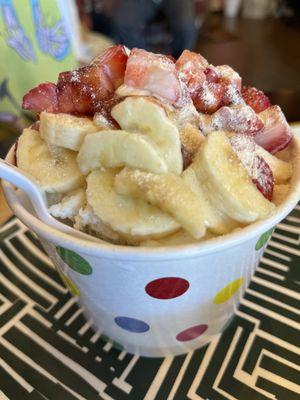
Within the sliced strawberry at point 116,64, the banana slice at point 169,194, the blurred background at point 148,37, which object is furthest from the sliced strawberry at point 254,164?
the blurred background at point 148,37

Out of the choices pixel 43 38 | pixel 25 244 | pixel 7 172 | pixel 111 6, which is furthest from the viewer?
pixel 111 6

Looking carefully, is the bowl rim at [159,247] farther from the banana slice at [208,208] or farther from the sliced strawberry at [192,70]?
the sliced strawberry at [192,70]

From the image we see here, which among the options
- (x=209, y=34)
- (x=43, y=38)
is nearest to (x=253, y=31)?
(x=209, y=34)

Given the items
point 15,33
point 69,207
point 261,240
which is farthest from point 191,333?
point 15,33

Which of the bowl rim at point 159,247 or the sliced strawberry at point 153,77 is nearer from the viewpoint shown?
the bowl rim at point 159,247

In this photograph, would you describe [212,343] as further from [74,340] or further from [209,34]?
[209,34]

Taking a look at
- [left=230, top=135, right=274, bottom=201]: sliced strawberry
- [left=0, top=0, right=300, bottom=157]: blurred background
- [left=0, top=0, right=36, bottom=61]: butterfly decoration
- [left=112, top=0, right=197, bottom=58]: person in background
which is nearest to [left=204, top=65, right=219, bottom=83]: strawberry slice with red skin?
[left=230, top=135, right=274, bottom=201]: sliced strawberry

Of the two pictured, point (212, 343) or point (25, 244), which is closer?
point (212, 343)

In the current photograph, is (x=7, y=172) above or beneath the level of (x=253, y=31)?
beneath
